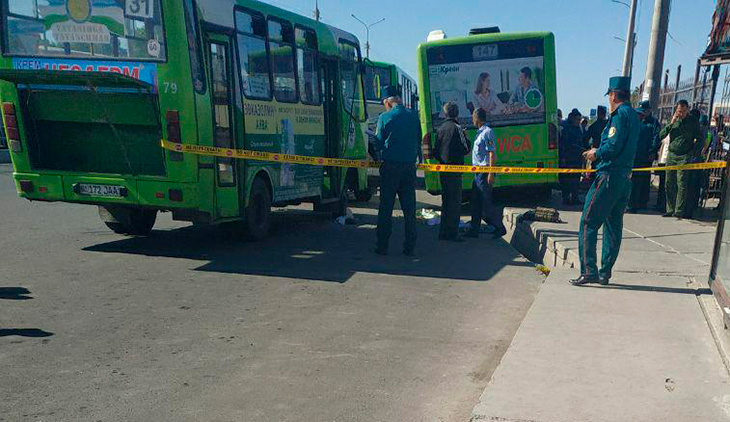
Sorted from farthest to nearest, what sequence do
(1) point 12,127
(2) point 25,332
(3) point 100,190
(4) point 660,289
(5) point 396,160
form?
(5) point 396,160 < (1) point 12,127 < (3) point 100,190 < (4) point 660,289 < (2) point 25,332

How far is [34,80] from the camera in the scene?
295 inches

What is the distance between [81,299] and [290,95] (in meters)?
4.87

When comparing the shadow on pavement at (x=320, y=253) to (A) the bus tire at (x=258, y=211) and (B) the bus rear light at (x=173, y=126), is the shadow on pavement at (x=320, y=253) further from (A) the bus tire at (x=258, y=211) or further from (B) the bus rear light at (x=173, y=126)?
(B) the bus rear light at (x=173, y=126)

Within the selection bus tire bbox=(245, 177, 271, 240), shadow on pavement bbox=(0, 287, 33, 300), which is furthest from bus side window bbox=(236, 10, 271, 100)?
shadow on pavement bbox=(0, 287, 33, 300)

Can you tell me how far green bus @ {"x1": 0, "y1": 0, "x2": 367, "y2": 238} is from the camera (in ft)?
24.4

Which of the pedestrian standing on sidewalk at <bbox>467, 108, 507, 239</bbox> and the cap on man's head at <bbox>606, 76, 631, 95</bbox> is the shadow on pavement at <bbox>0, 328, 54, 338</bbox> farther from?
the pedestrian standing on sidewalk at <bbox>467, 108, 507, 239</bbox>

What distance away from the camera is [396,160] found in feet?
28.3

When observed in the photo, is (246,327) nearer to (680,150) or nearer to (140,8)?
(140,8)

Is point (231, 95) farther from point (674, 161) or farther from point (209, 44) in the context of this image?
point (674, 161)

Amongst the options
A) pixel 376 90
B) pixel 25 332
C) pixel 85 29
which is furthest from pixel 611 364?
pixel 376 90

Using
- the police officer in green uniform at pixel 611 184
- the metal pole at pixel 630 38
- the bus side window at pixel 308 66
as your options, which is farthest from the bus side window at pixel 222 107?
the metal pole at pixel 630 38

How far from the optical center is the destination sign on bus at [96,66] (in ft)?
24.3

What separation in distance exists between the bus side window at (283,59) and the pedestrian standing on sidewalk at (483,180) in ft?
9.23

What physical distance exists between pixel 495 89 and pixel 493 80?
0.17m
